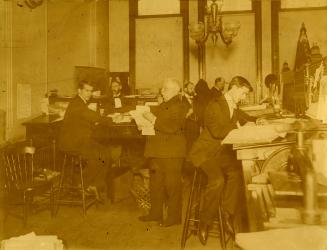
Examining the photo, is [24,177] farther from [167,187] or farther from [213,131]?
[213,131]

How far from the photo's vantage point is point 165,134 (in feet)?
13.7

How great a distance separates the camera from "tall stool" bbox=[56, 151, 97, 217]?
15.3 ft

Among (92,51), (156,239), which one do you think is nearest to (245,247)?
(156,239)

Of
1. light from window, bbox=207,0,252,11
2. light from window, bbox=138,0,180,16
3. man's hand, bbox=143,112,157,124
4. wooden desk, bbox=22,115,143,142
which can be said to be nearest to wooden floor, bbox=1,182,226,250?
wooden desk, bbox=22,115,143,142

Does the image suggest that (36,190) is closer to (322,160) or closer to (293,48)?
(322,160)

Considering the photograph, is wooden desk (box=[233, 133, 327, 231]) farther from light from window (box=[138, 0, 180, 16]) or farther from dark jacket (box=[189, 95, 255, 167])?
light from window (box=[138, 0, 180, 16])

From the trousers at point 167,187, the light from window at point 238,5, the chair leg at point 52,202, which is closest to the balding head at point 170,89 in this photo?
the trousers at point 167,187

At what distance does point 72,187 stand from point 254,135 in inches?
98.1

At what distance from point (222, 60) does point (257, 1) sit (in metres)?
1.18

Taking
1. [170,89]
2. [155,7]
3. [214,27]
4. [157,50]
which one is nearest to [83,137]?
[170,89]

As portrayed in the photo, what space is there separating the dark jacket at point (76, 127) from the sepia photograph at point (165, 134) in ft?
0.04

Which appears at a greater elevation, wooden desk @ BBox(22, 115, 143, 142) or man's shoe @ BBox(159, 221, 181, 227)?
wooden desk @ BBox(22, 115, 143, 142)

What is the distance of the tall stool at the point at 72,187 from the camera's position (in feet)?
15.3

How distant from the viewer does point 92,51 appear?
7.29 m
